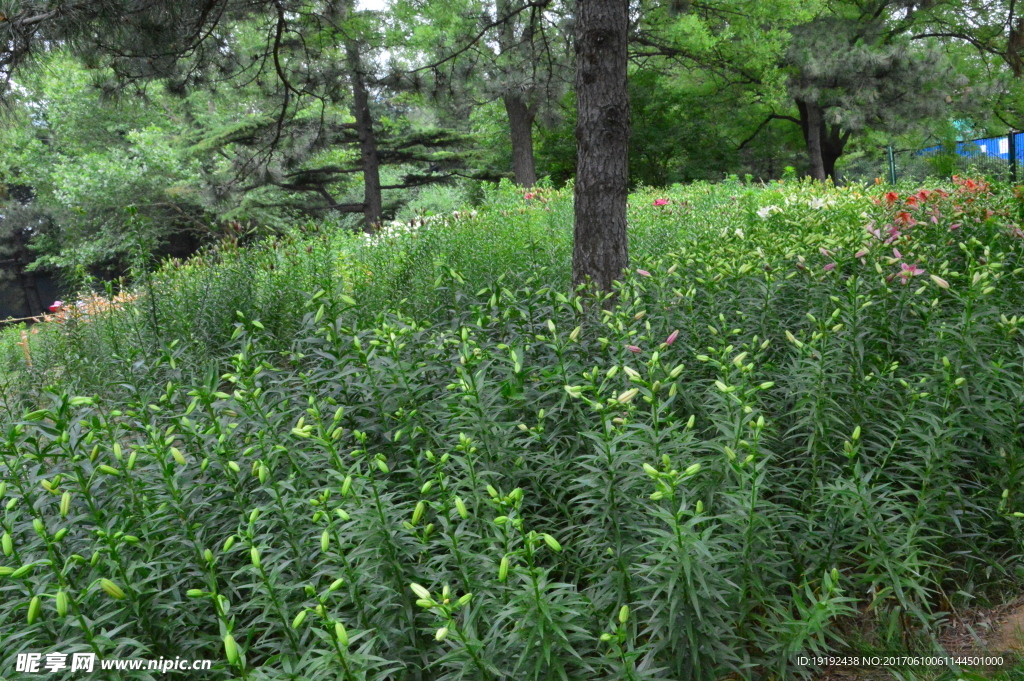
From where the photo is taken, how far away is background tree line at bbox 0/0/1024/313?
6.09 meters

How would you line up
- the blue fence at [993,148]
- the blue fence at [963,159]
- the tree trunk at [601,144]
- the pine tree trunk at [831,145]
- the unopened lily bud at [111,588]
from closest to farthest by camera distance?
1. the unopened lily bud at [111,588]
2. the tree trunk at [601,144]
3. the blue fence at [963,159]
4. the blue fence at [993,148]
5. the pine tree trunk at [831,145]

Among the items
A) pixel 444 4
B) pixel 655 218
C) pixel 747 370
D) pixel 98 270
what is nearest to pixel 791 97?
pixel 444 4

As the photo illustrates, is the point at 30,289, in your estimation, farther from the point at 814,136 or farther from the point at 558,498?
the point at 558,498

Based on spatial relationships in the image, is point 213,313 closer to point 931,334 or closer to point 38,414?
point 38,414

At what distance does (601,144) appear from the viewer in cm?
462

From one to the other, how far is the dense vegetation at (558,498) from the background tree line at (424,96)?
6.35 ft

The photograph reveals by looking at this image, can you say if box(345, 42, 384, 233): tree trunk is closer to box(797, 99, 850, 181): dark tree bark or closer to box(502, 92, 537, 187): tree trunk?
box(502, 92, 537, 187): tree trunk

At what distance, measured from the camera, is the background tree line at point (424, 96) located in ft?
20.0

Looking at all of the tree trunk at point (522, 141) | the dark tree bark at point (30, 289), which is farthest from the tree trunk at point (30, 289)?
the tree trunk at point (522, 141)

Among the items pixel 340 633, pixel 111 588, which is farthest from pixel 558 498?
pixel 111 588

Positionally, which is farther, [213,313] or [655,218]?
[655,218]

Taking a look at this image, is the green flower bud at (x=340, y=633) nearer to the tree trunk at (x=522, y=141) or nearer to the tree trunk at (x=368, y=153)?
the tree trunk at (x=368, y=153)

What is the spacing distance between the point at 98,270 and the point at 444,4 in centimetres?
2489

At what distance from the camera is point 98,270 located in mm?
28516
